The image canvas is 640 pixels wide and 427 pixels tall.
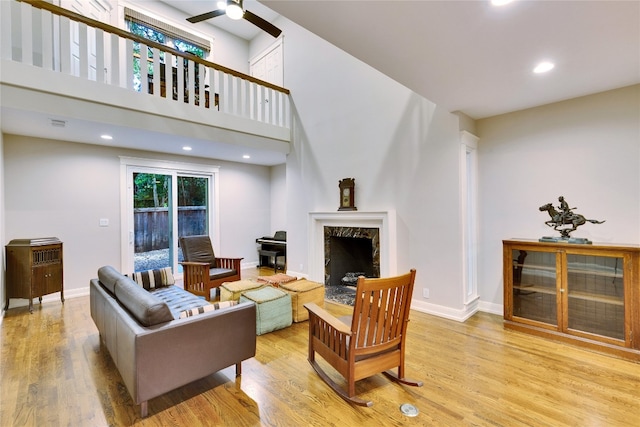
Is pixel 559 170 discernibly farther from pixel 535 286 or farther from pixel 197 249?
pixel 197 249

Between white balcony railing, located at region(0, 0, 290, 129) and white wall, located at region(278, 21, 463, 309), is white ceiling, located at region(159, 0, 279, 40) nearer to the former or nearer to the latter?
white wall, located at region(278, 21, 463, 309)

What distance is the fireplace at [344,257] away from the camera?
16.0 feet

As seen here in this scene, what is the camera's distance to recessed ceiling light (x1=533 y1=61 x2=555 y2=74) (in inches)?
93.9

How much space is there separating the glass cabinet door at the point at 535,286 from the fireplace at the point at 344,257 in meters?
1.99

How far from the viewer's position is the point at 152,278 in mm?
3639

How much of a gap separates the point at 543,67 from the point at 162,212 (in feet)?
19.5

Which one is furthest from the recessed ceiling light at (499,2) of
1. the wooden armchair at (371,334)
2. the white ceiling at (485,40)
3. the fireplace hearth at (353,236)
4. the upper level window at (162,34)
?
the upper level window at (162,34)

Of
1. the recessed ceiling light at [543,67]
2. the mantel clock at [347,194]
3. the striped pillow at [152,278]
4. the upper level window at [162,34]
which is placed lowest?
the striped pillow at [152,278]

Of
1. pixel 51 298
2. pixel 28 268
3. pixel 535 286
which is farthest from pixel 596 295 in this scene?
pixel 51 298

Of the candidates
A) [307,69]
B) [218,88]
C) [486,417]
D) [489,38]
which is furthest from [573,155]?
[218,88]

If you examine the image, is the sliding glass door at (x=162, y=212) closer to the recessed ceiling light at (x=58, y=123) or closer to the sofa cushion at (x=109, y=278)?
the recessed ceiling light at (x=58, y=123)

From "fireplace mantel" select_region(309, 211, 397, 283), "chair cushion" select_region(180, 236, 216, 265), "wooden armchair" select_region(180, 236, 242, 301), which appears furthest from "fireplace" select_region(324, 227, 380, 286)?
"chair cushion" select_region(180, 236, 216, 265)

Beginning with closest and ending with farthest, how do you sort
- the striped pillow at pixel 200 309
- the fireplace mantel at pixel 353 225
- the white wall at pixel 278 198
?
the striped pillow at pixel 200 309 → the fireplace mantel at pixel 353 225 → the white wall at pixel 278 198

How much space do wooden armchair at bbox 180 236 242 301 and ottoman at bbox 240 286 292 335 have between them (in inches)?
44.3
